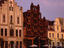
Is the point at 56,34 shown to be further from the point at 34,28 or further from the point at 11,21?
the point at 11,21

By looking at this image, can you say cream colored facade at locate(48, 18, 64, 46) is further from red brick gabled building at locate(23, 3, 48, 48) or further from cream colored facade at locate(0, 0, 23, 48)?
cream colored facade at locate(0, 0, 23, 48)

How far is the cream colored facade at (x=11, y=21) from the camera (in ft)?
184

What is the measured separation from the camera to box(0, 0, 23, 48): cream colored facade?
2206 inches

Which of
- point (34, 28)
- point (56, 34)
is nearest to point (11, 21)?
point (34, 28)

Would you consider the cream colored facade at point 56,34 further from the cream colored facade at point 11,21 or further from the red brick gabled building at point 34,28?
the cream colored facade at point 11,21

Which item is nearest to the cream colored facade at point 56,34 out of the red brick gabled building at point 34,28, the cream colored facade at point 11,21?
the red brick gabled building at point 34,28

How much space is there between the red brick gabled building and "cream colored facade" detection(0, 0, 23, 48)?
1.62m

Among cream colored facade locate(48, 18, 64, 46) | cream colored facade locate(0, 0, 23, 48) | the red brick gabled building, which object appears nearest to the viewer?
cream colored facade locate(0, 0, 23, 48)

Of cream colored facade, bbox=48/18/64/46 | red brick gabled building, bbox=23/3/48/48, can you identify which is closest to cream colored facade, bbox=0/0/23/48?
red brick gabled building, bbox=23/3/48/48

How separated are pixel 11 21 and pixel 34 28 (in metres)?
7.11

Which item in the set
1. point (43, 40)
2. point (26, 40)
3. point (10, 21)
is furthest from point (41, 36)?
point (10, 21)

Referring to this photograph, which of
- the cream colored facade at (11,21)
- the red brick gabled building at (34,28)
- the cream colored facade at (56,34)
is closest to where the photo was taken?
the cream colored facade at (11,21)

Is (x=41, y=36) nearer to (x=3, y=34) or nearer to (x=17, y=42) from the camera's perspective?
(x=17, y=42)

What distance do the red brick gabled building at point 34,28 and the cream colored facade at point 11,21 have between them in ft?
5.30
